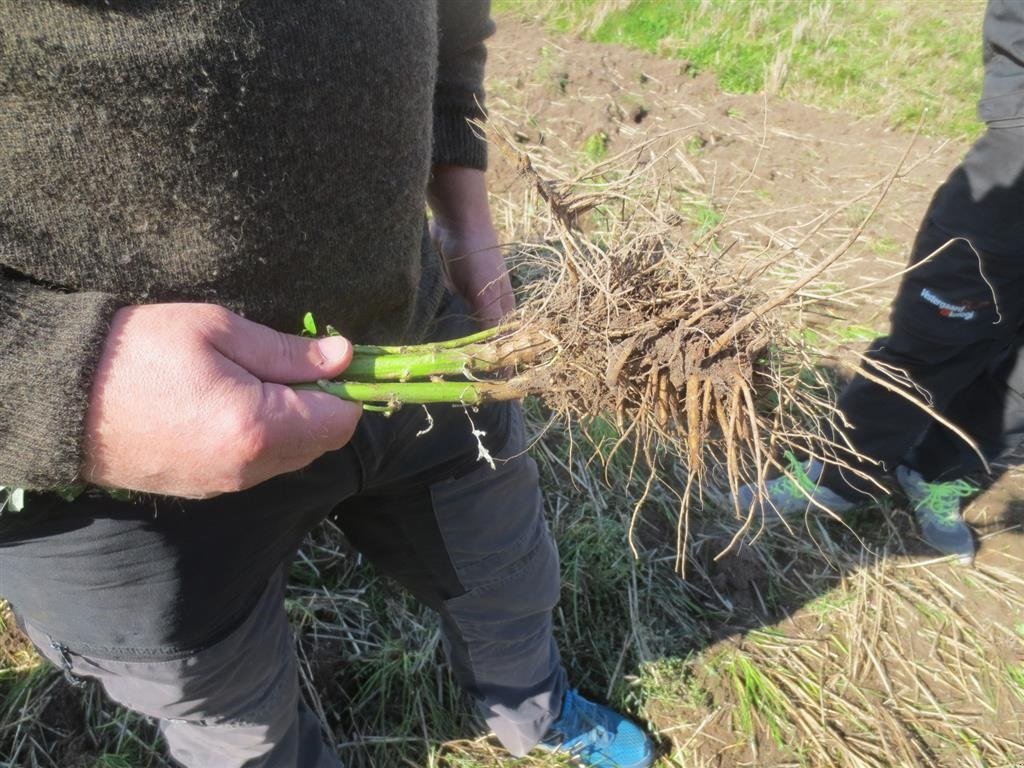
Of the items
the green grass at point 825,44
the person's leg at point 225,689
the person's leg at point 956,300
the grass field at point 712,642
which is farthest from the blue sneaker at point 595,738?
the green grass at point 825,44

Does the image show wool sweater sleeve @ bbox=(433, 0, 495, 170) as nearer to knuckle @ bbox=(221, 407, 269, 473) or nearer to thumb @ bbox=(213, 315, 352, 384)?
thumb @ bbox=(213, 315, 352, 384)

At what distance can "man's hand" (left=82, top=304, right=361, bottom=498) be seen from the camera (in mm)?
776

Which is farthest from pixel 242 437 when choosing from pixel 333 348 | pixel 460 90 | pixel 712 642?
pixel 712 642

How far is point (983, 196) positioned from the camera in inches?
69.1

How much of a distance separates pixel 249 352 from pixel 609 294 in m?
0.59

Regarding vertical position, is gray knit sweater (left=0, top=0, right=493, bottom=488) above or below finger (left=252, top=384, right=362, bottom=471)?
above

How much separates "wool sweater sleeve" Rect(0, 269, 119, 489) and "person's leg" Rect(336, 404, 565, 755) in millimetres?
498

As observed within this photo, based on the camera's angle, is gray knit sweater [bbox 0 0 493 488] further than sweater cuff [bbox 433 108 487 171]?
No

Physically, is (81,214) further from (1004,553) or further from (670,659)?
(1004,553)

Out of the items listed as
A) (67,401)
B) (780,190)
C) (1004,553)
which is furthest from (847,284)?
(67,401)

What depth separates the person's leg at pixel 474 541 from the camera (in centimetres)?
130

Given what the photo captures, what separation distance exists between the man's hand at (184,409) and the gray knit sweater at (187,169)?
3cm

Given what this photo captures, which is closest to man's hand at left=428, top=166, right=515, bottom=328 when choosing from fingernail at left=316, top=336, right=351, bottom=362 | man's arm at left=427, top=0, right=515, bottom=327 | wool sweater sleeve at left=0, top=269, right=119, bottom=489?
man's arm at left=427, top=0, right=515, bottom=327

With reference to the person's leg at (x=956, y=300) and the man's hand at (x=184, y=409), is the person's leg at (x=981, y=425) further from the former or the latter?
the man's hand at (x=184, y=409)
